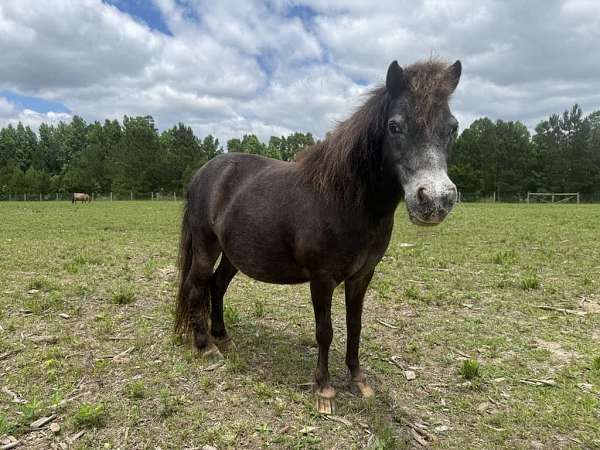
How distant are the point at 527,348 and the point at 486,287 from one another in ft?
7.03

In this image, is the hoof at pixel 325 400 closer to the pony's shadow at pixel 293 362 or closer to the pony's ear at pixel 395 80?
the pony's shadow at pixel 293 362

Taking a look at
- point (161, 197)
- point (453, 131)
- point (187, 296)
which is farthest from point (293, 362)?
point (161, 197)

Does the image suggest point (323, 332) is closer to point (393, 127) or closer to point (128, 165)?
point (393, 127)

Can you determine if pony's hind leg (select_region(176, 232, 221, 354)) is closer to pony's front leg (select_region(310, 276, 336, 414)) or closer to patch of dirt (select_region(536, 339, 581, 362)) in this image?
pony's front leg (select_region(310, 276, 336, 414))

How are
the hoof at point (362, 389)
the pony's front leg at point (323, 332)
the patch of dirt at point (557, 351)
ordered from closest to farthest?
the pony's front leg at point (323, 332) → the hoof at point (362, 389) → the patch of dirt at point (557, 351)

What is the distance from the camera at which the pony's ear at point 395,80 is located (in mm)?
2632

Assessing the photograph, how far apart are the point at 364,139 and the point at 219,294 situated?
270 centimetres

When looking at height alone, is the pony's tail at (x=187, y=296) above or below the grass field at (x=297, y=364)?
above

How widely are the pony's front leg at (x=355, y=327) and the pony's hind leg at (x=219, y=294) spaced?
5.11 ft

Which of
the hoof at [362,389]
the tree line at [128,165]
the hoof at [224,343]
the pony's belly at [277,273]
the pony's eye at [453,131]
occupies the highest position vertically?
the tree line at [128,165]

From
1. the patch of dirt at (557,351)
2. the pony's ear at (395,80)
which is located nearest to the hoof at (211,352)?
the pony's ear at (395,80)

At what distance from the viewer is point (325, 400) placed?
3.34 m

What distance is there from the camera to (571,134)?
5791 cm

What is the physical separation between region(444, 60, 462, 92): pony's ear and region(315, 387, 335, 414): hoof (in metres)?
2.65
